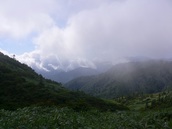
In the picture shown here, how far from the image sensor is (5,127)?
19.3 meters

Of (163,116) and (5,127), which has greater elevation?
(163,116)

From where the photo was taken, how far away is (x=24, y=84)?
4464 inches

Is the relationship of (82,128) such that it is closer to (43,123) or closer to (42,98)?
(43,123)

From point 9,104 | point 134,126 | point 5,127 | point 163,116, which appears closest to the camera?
point 5,127

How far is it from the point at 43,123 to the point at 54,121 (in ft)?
7.03

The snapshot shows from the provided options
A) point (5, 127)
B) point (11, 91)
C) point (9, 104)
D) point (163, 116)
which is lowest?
point (5, 127)

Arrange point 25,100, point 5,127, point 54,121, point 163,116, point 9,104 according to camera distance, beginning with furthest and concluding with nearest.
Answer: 1. point 25,100
2. point 9,104
3. point 163,116
4. point 54,121
5. point 5,127

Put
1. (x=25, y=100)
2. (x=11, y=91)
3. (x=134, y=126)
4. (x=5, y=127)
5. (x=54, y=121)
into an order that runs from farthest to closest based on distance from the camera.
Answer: (x=11, y=91) → (x=25, y=100) → (x=134, y=126) → (x=54, y=121) → (x=5, y=127)

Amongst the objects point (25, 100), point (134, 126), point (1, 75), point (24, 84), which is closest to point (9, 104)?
point (25, 100)

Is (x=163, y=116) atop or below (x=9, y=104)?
below

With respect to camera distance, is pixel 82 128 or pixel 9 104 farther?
pixel 9 104

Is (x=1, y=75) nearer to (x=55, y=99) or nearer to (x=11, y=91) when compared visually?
(x=11, y=91)

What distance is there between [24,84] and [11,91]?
1245 centimetres

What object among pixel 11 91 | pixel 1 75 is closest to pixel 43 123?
pixel 11 91
